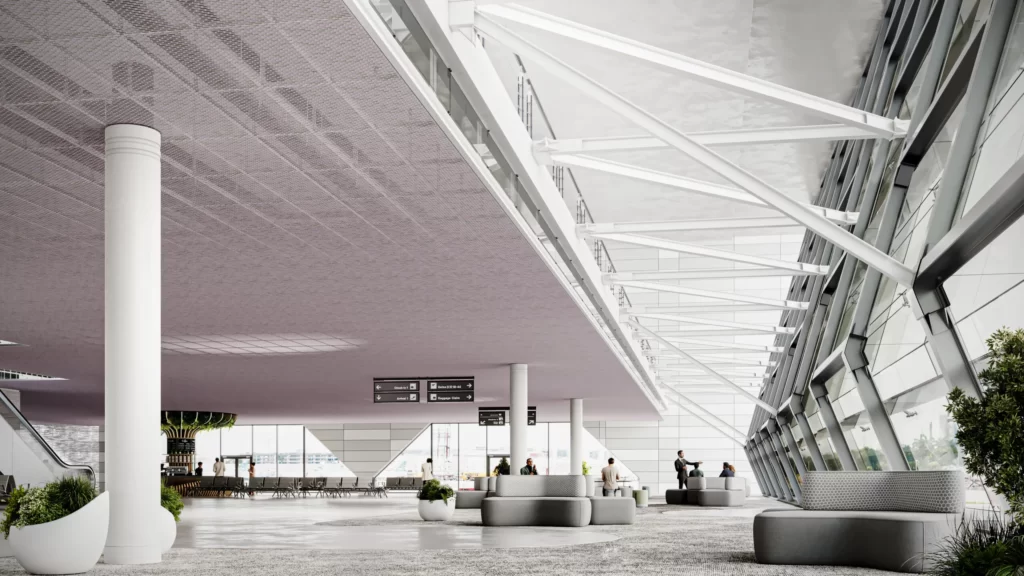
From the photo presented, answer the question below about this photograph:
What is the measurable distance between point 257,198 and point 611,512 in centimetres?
1160

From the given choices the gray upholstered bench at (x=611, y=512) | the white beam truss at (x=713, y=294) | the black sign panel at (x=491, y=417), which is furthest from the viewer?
the black sign panel at (x=491, y=417)

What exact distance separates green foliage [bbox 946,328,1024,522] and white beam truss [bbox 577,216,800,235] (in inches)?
388

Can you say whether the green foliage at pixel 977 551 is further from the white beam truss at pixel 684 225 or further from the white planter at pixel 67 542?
the white beam truss at pixel 684 225

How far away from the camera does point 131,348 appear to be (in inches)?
360

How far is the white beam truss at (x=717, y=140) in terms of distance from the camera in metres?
12.2

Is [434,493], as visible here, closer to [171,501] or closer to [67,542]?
[171,501]

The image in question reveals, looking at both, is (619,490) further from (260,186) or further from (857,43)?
(260,186)

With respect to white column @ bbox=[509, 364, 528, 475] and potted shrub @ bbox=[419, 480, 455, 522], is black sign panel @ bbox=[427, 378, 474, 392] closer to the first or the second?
white column @ bbox=[509, 364, 528, 475]

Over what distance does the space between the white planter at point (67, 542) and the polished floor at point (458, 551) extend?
192 millimetres

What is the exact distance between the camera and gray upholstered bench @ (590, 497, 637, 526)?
20234 millimetres

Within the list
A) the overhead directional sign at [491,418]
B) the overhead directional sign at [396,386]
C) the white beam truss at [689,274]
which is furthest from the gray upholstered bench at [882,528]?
the overhead directional sign at [491,418]

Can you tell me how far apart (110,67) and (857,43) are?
10367 mm

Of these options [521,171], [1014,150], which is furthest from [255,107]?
[1014,150]

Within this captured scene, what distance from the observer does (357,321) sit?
19281 mm
